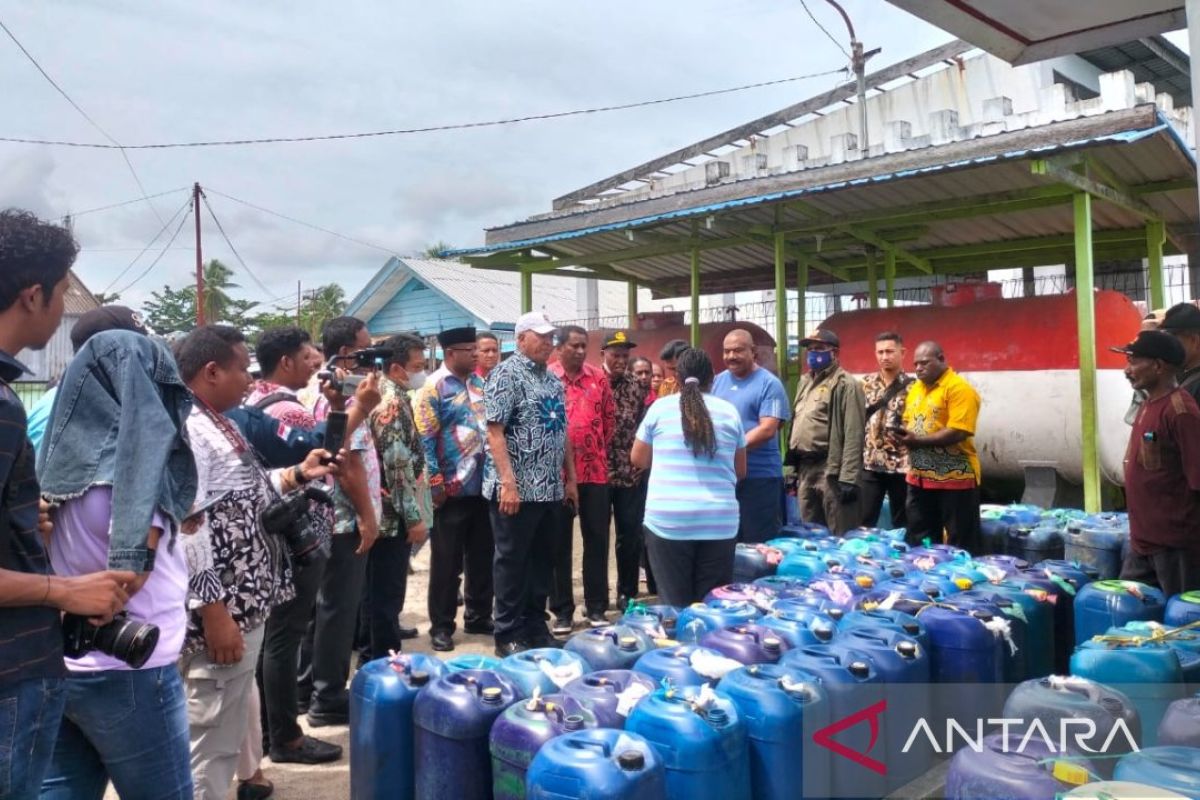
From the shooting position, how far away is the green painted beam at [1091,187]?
6.34 meters

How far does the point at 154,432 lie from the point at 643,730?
166 centimetres

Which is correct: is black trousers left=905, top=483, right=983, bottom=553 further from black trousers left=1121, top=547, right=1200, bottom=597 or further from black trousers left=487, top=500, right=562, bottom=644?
black trousers left=487, top=500, right=562, bottom=644

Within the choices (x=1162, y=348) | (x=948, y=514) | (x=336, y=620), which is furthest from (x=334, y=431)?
(x=948, y=514)

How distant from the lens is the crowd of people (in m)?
1.80

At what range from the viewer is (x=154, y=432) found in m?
1.95

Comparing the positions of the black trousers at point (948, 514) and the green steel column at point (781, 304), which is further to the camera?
the green steel column at point (781, 304)

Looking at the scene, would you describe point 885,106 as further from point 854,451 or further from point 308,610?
point 308,610

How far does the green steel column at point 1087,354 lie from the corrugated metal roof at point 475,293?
14727mm

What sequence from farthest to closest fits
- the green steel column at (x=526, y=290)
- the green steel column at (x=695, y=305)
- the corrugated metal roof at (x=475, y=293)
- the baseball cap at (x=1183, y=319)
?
1. the corrugated metal roof at (x=475, y=293)
2. the green steel column at (x=526, y=290)
3. the green steel column at (x=695, y=305)
4. the baseball cap at (x=1183, y=319)

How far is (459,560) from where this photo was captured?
217 inches

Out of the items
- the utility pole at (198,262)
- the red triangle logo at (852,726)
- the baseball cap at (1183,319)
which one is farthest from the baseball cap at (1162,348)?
the utility pole at (198,262)

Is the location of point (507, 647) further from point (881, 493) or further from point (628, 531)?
point (881, 493)

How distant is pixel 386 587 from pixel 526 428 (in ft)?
3.89

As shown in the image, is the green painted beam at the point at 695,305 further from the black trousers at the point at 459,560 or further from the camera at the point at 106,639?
the camera at the point at 106,639
